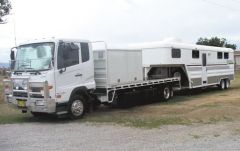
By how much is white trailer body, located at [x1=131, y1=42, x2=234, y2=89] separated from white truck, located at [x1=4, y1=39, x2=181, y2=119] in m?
4.28

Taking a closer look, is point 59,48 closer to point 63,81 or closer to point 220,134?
point 63,81

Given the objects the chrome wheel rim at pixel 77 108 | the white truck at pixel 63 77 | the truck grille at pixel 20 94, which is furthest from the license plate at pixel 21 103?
the chrome wheel rim at pixel 77 108

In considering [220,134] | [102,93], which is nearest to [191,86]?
[102,93]

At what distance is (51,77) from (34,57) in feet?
3.53

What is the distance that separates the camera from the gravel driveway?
9109mm

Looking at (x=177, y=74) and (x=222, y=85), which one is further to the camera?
(x=222, y=85)

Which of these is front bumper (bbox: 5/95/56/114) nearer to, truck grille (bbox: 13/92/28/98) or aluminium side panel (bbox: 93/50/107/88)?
truck grille (bbox: 13/92/28/98)

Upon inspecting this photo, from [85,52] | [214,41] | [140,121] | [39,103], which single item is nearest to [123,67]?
[85,52]

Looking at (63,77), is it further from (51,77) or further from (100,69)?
(100,69)

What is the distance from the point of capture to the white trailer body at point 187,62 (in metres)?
20.0

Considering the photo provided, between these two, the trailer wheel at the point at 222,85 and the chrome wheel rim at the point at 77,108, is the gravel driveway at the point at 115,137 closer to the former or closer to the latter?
the chrome wheel rim at the point at 77,108

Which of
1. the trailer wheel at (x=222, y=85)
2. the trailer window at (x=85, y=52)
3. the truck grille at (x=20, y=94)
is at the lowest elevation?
the trailer wheel at (x=222, y=85)

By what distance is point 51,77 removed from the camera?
12734 mm

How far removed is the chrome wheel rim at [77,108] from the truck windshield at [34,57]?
5.20 ft
